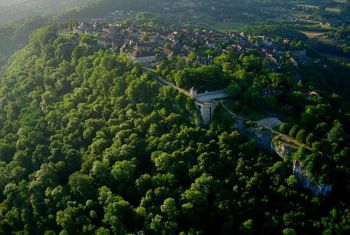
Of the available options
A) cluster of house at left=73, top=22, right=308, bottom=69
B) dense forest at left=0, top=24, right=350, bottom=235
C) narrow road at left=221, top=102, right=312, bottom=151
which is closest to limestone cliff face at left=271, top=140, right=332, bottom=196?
dense forest at left=0, top=24, right=350, bottom=235

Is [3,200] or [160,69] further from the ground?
[160,69]

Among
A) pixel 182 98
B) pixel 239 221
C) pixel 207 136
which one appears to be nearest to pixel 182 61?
pixel 182 98

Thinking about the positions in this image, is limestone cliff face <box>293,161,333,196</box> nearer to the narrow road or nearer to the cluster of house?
the narrow road

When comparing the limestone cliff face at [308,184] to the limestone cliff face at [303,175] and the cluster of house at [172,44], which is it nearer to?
the limestone cliff face at [303,175]

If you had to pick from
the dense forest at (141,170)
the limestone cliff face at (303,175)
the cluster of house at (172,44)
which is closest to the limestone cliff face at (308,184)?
the limestone cliff face at (303,175)

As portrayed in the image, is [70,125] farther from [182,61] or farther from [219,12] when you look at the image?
[219,12]

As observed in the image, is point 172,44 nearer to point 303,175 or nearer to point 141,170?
point 141,170
